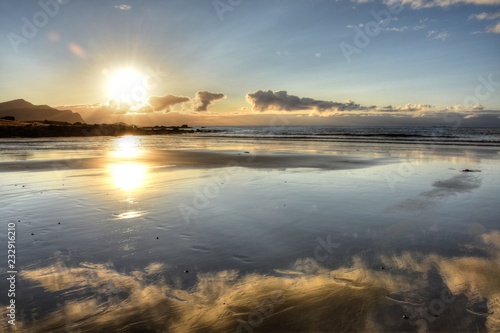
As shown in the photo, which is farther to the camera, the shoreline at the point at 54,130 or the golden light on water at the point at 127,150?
the shoreline at the point at 54,130

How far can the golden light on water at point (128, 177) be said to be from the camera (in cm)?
1430

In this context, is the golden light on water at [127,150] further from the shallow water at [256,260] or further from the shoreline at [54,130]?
the shoreline at [54,130]

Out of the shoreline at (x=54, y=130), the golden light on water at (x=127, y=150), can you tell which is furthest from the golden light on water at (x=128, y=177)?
the shoreline at (x=54, y=130)

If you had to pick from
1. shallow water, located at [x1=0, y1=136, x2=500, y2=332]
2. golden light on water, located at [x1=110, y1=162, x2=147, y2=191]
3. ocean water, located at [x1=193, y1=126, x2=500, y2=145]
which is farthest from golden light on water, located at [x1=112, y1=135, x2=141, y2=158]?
ocean water, located at [x1=193, y1=126, x2=500, y2=145]

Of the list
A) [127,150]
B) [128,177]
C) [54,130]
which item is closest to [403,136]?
[127,150]

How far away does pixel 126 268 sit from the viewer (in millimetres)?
5910

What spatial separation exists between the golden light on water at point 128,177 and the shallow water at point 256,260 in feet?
4.82

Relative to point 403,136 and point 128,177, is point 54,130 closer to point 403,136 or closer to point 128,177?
point 128,177

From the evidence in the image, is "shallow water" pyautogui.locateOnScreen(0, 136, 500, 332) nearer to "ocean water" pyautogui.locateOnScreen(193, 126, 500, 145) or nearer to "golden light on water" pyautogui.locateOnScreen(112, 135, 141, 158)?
"golden light on water" pyautogui.locateOnScreen(112, 135, 141, 158)

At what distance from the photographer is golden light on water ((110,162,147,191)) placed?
14.3 metres

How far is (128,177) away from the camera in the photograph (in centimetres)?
1694

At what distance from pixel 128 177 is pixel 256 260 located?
12559 millimetres

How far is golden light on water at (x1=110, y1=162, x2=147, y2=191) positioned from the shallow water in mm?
1470

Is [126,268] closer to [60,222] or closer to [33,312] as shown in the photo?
[33,312]
